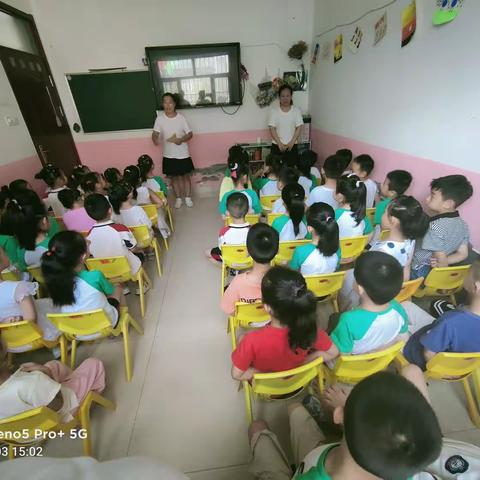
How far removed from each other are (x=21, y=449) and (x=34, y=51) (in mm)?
5182

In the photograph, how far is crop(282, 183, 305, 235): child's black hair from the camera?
2068 mm

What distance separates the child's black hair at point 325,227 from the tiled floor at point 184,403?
37.8 inches

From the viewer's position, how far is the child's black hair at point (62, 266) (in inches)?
55.5

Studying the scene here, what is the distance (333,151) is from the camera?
415 centimetres

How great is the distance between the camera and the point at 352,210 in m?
2.12

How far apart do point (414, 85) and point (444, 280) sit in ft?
6.07

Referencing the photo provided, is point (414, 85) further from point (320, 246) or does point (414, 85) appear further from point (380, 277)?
point (380, 277)

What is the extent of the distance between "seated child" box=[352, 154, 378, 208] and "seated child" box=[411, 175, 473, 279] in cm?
95

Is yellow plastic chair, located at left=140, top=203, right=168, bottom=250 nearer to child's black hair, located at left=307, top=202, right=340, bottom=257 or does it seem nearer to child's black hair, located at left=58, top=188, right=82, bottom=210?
child's black hair, located at left=58, top=188, right=82, bottom=210

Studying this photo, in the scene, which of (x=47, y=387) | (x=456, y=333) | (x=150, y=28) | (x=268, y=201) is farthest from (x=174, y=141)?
(x=456, y=333)

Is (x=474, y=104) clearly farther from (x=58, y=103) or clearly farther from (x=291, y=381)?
(x=58, y=103)

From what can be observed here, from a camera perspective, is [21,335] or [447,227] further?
[447,227]

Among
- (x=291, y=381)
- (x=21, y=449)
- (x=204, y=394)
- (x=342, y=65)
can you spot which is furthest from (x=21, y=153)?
(x=342, y=65)

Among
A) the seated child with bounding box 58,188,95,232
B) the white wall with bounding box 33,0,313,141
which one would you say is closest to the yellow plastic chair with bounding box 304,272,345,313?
the seated child with bounding box 58,188,95,232
